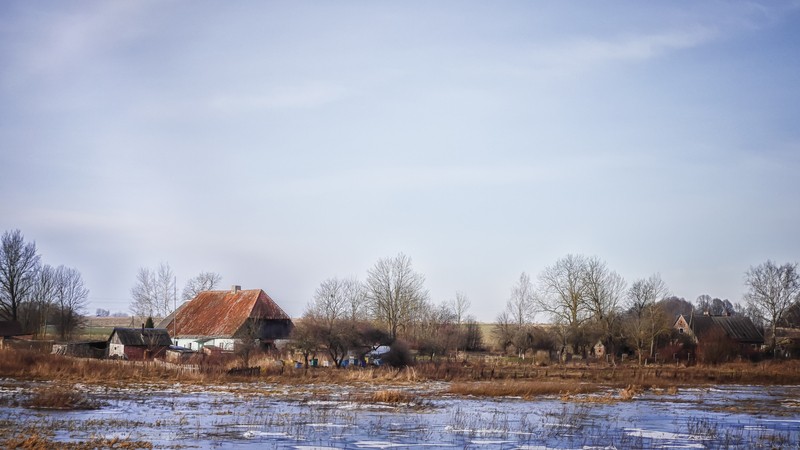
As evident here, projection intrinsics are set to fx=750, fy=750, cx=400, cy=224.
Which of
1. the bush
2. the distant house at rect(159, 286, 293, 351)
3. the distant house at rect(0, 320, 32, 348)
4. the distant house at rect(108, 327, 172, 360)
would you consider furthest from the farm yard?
the distant house at rect(0, 320, 32, 348)

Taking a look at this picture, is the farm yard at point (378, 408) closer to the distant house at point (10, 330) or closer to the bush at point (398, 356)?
the bush at point (398, 356)

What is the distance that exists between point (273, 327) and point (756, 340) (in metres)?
49.3

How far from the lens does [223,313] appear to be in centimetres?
6438

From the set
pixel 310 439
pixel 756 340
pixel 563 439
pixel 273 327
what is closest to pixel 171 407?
pixel 310 439

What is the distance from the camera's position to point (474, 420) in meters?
25.3

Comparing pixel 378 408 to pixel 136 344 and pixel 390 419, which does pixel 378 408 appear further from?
pixel 136 344

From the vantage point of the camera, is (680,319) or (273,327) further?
(680,319)

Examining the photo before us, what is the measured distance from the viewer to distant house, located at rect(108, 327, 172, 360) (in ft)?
174

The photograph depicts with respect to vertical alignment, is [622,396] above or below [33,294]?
below

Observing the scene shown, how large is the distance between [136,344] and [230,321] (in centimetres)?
976

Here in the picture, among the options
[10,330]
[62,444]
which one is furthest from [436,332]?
[62,444]

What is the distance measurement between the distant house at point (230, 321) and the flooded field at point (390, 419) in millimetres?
23426

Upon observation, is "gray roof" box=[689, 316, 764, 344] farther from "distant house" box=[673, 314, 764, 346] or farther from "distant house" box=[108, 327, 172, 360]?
"distant house" box=[108, 327, 172, 360]

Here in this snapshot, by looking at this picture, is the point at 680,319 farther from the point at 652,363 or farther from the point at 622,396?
the point at 622,396
